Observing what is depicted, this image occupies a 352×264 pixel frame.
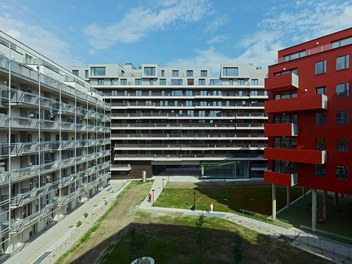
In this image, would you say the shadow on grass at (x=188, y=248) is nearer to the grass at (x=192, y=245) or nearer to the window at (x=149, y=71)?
the grass at (x=192, y=245)

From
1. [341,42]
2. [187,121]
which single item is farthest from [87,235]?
[187,121]

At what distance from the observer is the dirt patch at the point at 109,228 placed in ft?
75.4

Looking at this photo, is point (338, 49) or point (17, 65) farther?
point (338, 49)

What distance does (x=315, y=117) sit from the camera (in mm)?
27844

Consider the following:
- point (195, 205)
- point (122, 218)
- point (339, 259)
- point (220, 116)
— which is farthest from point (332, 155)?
point (220, 116)

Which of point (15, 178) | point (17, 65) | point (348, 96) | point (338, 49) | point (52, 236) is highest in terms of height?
point (338, 49)

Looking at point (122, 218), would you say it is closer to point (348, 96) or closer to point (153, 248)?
point (153, 248)

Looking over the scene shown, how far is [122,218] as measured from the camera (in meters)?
32.5

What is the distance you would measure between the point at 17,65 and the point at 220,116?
4781 cm

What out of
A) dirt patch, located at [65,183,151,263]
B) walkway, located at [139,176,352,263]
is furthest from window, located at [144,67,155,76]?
walkway, located at [139,176,352,263]

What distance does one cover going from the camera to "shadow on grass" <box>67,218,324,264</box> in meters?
21.3

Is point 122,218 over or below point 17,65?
below

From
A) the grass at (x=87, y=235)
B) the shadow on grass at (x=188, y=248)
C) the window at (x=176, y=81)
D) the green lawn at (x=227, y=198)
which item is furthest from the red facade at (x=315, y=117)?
the window at (x=176, y=81)

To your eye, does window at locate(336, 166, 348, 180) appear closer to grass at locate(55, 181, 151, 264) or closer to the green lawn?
the green lawn
